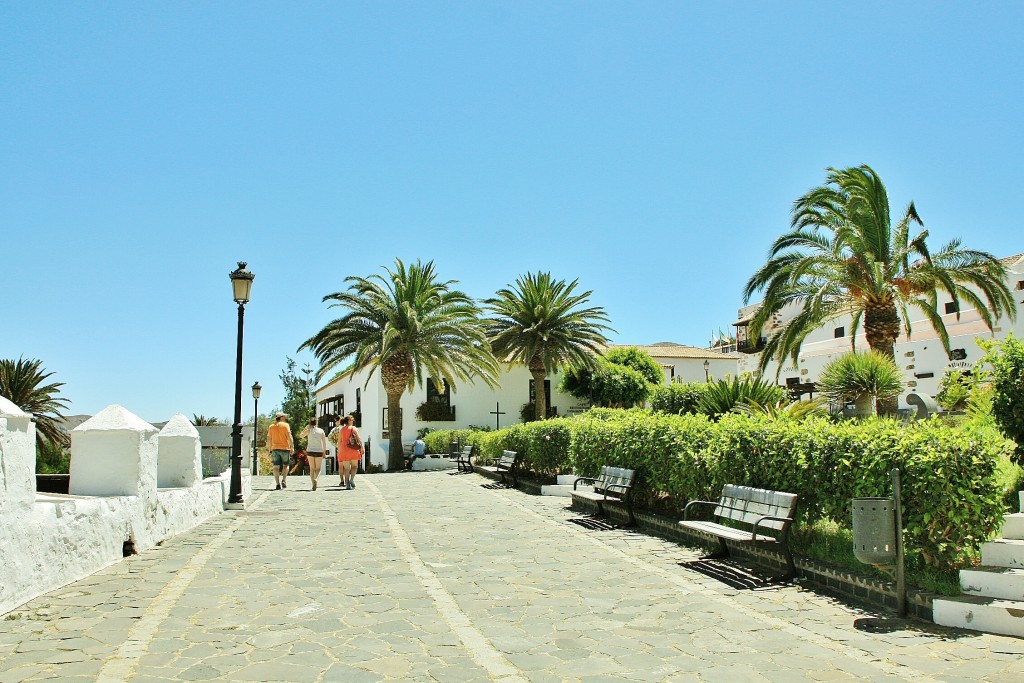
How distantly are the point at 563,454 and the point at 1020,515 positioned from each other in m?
10.3


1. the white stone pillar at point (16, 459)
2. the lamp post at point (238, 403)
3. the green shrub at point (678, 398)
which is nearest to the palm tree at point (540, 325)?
the green shrub at point (678, 398)

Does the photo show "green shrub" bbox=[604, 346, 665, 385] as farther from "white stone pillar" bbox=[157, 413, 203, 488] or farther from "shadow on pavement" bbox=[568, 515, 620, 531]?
"white stone pillar" bbox=[157, 413, 203, 488]

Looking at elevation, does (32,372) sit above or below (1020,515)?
above

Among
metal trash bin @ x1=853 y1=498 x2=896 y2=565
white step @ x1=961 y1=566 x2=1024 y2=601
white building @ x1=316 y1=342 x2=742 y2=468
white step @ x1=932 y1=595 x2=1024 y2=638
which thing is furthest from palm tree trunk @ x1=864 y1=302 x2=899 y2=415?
white building @ x1=316 y1=342 x2=742 y2=468

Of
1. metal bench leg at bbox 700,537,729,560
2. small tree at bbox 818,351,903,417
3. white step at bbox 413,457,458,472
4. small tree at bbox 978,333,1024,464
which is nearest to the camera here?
metal bench leg at bbox 700,537,729,560

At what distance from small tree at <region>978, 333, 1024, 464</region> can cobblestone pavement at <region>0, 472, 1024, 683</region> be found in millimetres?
3901

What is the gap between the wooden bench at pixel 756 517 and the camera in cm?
743

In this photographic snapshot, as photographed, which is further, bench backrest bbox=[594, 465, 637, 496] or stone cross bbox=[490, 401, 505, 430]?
stone cross bbox=[490, 401, 505, 430]

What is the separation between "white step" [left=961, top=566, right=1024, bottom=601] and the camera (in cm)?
586

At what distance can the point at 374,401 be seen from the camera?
43375 millimetres

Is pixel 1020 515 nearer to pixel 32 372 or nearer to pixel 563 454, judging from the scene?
pixel 563 454

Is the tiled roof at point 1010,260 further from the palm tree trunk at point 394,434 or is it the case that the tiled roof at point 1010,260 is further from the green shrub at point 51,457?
the green shrub at point 51,457

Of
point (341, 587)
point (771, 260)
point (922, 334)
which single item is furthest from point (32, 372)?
point (922, 334)

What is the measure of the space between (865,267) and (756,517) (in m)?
14.3
